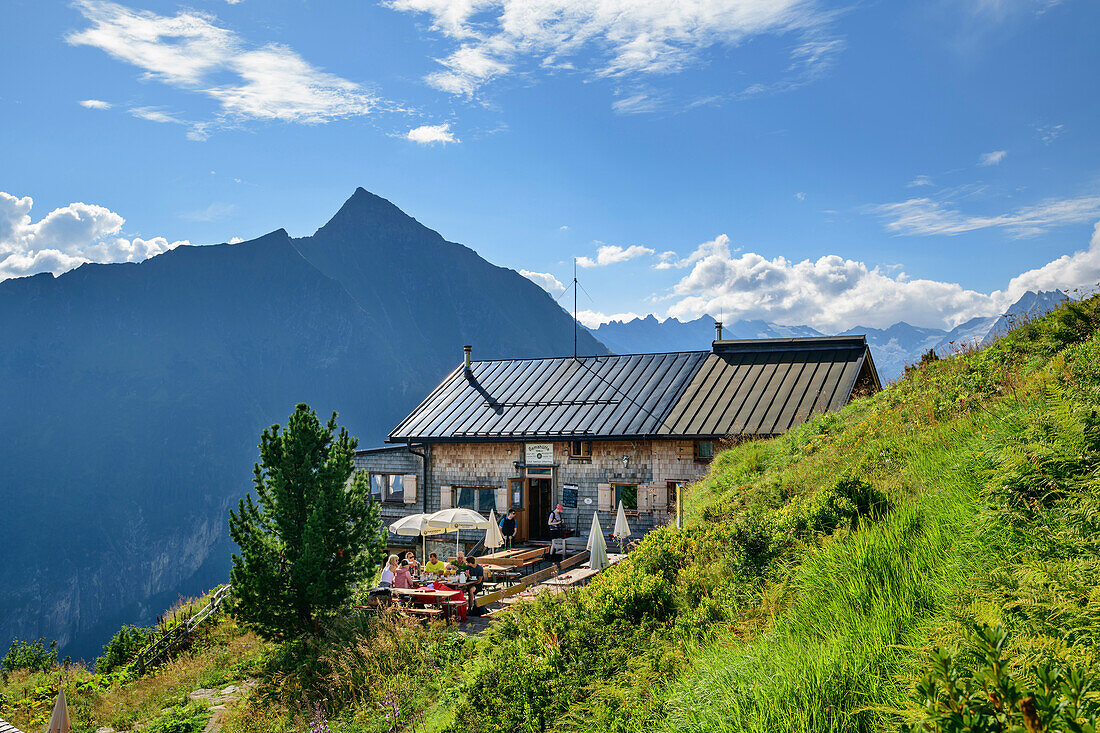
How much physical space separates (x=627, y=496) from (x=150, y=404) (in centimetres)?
15849

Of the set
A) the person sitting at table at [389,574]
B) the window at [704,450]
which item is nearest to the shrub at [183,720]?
the person sitting at table at [389,574]

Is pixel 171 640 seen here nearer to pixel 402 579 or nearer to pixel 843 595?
pixel 402 579

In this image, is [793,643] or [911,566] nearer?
[793,643]

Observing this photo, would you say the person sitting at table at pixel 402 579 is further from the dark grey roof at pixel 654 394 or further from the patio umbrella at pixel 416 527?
the dark grey roof at pixel 654 394

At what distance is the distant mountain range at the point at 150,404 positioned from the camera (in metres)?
125

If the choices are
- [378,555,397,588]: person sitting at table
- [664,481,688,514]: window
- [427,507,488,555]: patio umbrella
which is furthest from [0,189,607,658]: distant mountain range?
[664,481,688,514]: window

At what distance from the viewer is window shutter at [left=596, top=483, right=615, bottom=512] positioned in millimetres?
23875

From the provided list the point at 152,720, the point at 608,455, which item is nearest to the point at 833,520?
the point at 152,720

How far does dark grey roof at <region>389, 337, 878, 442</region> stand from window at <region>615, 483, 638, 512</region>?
187cm

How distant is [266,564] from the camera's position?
1327 centimetres

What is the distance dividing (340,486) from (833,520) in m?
10.0

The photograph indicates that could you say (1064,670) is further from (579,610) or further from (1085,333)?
(1085,333)

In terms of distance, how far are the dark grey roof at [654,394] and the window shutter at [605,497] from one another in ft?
5.69

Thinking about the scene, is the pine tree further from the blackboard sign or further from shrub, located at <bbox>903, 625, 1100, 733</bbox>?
shrub, located at <bbox>903, 625, 1100, 733</bbox>
